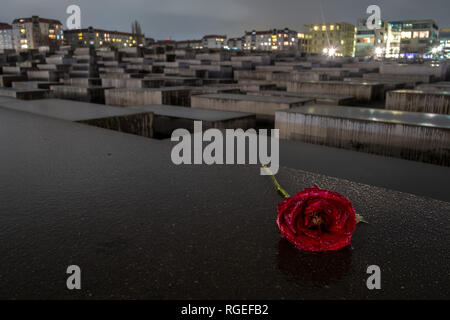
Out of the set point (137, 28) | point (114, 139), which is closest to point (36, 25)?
point (137, 28)

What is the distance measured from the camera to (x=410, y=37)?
345 ft

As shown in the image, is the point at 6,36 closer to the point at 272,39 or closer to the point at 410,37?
the point at 272,39

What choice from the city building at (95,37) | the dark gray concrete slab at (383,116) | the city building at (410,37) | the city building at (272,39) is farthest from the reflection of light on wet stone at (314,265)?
the city building at (272,39)

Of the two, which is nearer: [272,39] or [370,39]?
[370,39]

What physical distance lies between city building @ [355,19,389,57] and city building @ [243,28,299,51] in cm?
3445

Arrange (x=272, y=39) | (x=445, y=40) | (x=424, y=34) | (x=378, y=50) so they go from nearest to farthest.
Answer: (x=378, y=50) < (x=424, y=34) < (x=445, y=40) < (x=272, y=39)

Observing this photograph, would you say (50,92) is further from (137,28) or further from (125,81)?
(137,28)

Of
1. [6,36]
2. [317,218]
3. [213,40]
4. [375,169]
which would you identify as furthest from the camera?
[213,40]

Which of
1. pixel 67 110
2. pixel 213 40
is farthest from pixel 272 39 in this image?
pixel 67 110

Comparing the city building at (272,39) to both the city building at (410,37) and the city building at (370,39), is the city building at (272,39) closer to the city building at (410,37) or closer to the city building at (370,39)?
the city building at (370,39)

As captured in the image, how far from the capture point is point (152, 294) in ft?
3.54

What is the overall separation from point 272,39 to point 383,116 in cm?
14642

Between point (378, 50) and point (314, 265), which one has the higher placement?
point (378, 50)

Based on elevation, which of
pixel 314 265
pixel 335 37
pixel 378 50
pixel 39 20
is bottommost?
pixel 314 265
